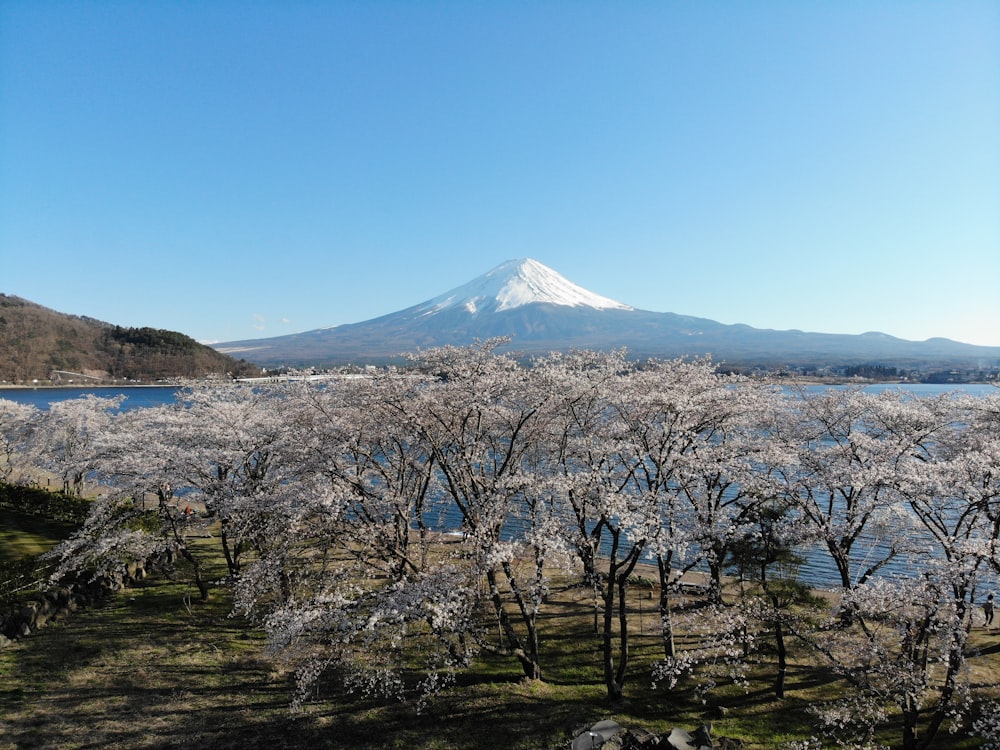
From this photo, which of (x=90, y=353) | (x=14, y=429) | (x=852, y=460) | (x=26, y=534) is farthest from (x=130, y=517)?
(x=90, y=353)

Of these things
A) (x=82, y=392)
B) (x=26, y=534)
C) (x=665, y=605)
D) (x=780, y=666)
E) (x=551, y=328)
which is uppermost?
(x=551, y=328)

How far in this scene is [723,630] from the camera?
8812mm

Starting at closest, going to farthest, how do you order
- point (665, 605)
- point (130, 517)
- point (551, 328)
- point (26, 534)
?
point (665, 605)
point (130, 517)
point (26, 534)
point (551, 328)

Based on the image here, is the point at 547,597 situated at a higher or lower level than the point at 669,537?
lower

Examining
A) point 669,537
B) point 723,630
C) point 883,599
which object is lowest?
point 723,630

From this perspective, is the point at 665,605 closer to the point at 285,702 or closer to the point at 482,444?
the point at 482,444

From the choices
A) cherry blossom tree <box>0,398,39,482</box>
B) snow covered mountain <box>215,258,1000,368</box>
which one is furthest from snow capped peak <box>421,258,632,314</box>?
cherry blossom tree <box>0,398,39,482</box>

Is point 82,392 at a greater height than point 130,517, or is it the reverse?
point 82,392

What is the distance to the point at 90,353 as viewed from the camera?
3920 inches

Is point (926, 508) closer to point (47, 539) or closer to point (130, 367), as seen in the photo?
point (47, 539)

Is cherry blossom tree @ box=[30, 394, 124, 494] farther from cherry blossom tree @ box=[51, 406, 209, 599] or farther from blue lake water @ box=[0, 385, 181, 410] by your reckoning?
blue lake water @ box=[0, 385, 181, 410]

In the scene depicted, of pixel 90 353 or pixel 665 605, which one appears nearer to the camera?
pixel 665 605

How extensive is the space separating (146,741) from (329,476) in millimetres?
4994

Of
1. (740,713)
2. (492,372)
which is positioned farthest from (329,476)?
(740,713)
